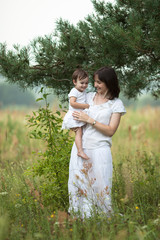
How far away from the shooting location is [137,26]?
3.44 metres

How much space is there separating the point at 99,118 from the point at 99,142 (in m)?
0.26

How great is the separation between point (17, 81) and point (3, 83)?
0.67 ft

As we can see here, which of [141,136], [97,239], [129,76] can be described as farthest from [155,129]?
[97,239]

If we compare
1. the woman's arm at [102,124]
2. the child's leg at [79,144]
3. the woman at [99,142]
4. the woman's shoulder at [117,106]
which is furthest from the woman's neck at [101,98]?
the child's leg at [79,144]

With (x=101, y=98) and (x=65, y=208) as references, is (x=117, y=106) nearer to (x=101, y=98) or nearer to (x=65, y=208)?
(x=101, y=98)

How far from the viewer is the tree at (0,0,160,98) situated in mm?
3637

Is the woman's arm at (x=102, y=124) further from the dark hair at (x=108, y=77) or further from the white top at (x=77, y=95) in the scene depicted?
the dark hair at (x=108, y=77)

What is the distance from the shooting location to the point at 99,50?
12.7 feet

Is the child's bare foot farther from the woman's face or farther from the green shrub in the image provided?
the woman's face

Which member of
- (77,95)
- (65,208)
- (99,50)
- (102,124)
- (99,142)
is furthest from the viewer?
(99,50)

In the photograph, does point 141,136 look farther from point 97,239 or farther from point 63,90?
point 97,239

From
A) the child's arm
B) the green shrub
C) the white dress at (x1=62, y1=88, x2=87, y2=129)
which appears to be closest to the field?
the green shrub

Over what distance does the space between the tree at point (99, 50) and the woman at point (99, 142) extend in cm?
59

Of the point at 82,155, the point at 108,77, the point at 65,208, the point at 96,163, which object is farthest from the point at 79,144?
the point at 65,208
